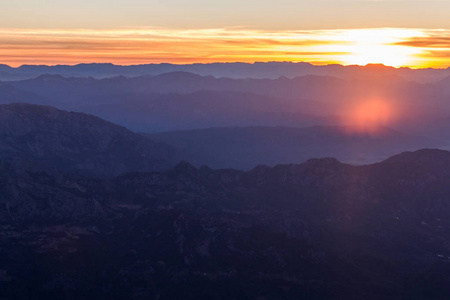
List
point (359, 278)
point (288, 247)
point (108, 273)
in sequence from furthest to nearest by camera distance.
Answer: point (288, 247) < point (359, 278) < point (108, 273)

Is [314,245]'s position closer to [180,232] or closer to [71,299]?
[180,232]

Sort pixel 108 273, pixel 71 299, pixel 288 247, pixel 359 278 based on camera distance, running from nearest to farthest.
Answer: pixel 71 299 → pixel 108 273 → pixel 359 278 → pixel 288 247

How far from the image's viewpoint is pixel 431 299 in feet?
550

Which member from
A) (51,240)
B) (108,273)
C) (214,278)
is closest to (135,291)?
(108,273)

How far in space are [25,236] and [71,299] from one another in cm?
3830

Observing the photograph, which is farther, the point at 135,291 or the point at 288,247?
the point at 288,247

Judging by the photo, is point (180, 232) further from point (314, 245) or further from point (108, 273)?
point (314, 245)

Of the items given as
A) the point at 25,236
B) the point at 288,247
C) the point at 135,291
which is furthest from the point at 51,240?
the point at 288,247

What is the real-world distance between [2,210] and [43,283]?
4777 centimetres

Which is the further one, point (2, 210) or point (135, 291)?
point (2, 210)

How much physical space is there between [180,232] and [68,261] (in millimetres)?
33786

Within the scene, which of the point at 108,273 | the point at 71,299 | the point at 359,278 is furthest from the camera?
the point at 359,278

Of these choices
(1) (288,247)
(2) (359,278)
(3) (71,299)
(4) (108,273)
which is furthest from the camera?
(1) (288,247)

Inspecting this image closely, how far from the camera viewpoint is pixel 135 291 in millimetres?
159000
